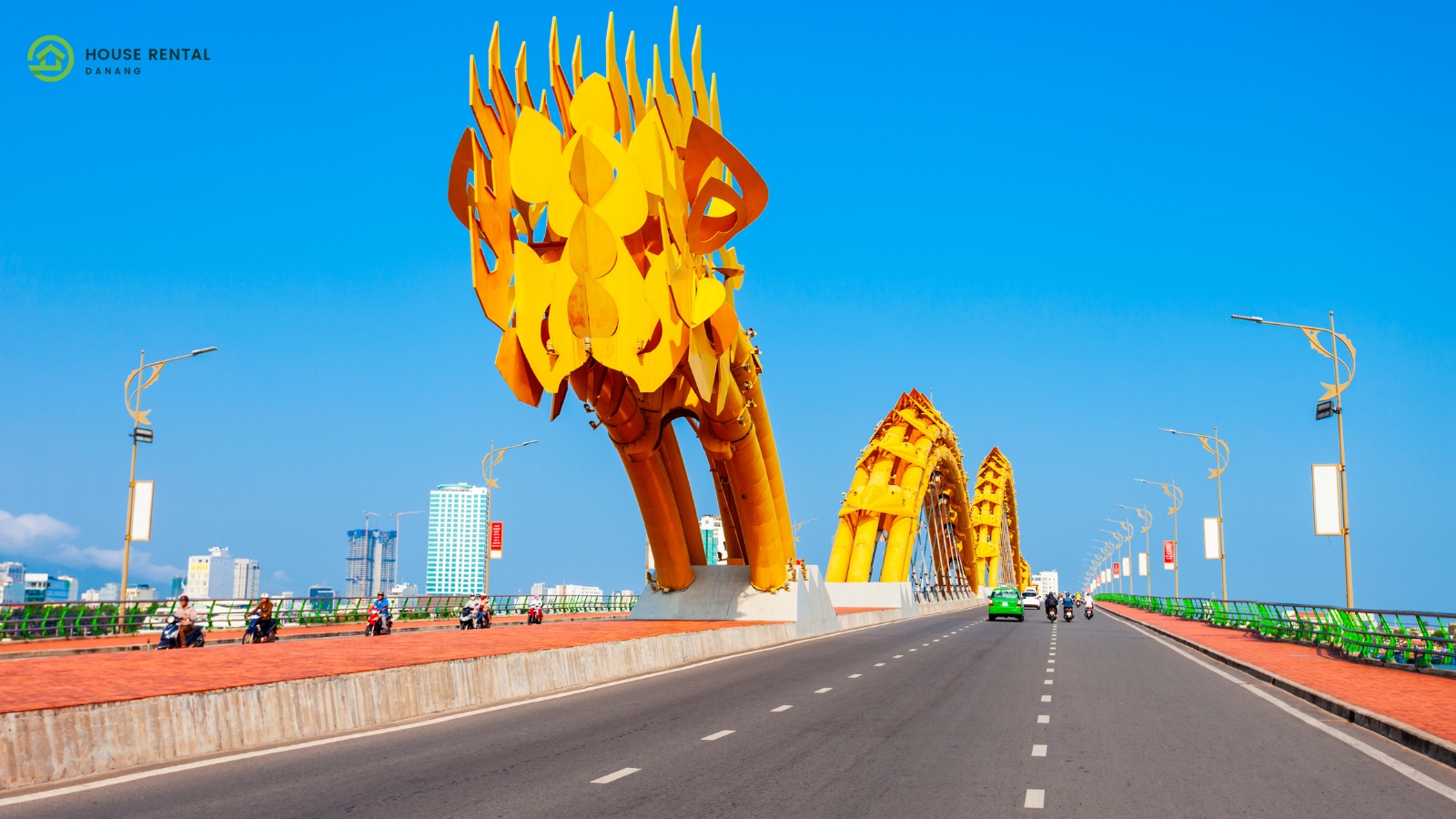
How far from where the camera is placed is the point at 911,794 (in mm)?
8742

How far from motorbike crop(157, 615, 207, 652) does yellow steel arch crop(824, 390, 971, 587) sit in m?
45.7

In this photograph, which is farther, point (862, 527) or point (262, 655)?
point (862, 527)

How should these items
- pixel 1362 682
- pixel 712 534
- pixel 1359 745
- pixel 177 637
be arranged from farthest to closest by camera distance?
pixel 712 534, pixel 177 637, pixel 1362 682, pixel 1359 745

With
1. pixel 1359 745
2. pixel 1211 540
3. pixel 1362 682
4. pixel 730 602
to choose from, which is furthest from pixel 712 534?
pixel 1359 745

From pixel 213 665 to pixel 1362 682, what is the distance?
18454 millimetres

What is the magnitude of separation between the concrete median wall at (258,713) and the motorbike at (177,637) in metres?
10.0

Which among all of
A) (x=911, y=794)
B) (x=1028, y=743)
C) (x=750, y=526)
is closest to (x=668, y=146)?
(x=750, y=526)

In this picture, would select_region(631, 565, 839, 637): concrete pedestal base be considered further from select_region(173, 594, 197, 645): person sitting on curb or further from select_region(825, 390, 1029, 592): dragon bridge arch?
select_region(825, 390, 1029, 592): dragon bridge arch

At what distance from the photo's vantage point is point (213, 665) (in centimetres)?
1573

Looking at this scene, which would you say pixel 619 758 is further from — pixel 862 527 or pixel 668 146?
pixel 862 527

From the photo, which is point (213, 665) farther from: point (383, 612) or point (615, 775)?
point (383, 612)

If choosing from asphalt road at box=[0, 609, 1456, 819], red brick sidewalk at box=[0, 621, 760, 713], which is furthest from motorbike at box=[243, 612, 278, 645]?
asphalt road at box=[0, 609, 1456, 819]

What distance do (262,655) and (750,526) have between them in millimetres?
18509

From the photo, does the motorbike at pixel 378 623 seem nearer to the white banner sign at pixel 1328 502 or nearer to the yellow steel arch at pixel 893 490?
the white banner sign at pixel 1328 502
